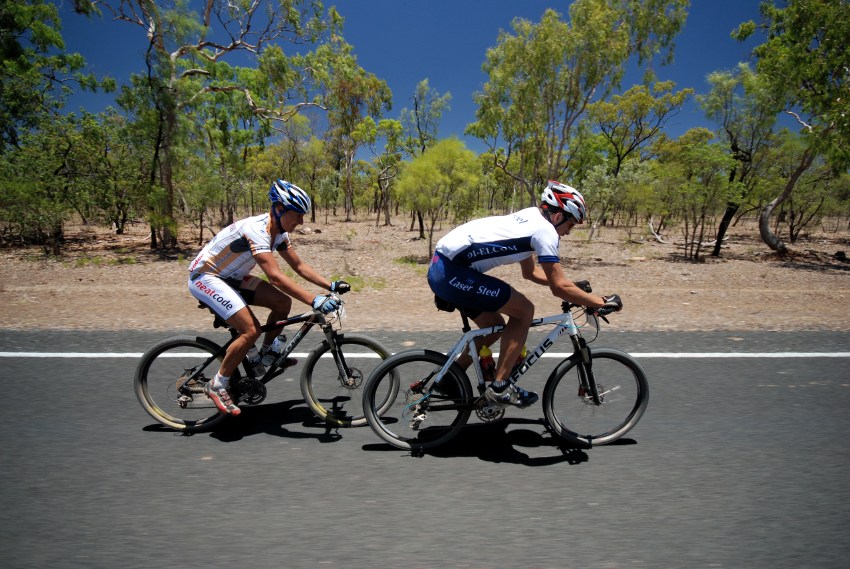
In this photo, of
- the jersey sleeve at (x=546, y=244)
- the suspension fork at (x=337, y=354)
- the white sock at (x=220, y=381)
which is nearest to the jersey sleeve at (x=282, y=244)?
the suspension fork at (x=337, y=354)

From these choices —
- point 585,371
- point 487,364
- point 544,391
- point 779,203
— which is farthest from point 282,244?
point 779,203

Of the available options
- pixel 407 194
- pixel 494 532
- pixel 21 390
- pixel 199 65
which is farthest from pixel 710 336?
pixel 199 65

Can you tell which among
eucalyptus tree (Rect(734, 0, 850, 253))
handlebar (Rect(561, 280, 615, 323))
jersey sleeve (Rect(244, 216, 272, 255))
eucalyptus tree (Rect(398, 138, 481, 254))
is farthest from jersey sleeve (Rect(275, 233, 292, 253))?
eucalyptus tree (Rect(734, 0, 850, 253))

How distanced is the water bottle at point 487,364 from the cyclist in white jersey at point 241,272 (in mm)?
1202

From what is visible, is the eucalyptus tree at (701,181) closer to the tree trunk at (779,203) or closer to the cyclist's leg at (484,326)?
the tree trunk at (779,203)

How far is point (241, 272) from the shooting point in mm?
3852

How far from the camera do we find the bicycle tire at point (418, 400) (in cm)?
347

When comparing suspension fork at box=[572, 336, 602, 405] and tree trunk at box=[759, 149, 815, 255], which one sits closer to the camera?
suspension fork at box=[572, 336, 602, 405]

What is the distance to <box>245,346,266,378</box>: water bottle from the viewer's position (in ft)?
12.9

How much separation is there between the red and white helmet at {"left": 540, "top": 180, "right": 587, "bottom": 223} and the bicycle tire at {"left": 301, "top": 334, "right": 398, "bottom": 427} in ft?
5.73

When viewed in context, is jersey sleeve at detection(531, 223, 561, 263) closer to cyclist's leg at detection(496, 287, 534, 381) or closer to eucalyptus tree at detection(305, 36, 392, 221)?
cyclist's leg at detection(496, 287, 534, 381)

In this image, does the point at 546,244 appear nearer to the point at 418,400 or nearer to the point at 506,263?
the point at 506,263

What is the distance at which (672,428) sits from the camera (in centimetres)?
370

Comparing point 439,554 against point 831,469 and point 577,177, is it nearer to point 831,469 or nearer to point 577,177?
point 831,469
